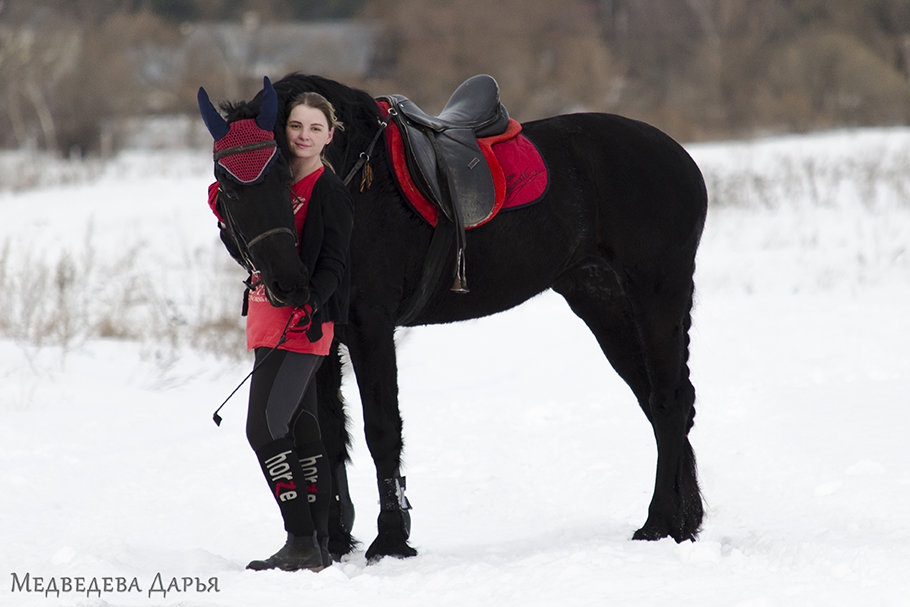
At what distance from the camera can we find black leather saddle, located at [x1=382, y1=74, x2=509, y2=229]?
3.59 metres

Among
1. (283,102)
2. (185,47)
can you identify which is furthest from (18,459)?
(185,47)

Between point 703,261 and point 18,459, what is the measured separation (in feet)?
26.6

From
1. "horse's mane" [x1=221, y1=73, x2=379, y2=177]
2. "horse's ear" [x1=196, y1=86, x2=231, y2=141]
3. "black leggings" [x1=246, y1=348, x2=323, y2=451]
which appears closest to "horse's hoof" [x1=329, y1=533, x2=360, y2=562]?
"black leggings" [x1=246, y1=348, x2=323, y2=451]

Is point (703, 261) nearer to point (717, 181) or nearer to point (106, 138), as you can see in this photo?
point (717, 181)

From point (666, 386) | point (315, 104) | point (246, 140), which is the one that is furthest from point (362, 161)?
point (666, 386)

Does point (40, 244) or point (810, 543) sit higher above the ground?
point (40, 244)

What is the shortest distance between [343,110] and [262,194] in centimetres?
65

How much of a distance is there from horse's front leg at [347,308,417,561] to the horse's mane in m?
0.56

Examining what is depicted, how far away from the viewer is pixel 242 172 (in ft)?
9.61

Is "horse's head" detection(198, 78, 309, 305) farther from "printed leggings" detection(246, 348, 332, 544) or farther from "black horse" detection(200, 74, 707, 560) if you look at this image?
"printed leggings" detection(246, 348, 332, 544)

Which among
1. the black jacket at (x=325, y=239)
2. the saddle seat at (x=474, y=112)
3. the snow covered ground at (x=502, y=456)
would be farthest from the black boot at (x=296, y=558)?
the saddle seat at (x=474, y=112)

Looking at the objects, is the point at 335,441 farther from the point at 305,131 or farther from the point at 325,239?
the point at 305,131

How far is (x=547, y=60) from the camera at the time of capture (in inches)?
1522

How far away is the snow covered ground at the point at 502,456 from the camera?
312cm
